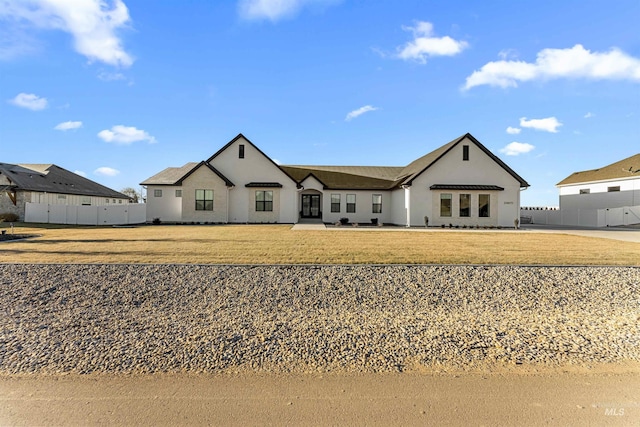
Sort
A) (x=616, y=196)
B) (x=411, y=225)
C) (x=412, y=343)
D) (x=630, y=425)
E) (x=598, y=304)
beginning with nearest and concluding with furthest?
(x=630, y=425)
(x=412, y=343)
(x=598, y=304)
(x=411, y=225)
(x=616, y=196)

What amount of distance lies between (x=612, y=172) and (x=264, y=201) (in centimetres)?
3408

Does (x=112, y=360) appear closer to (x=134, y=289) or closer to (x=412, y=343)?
(x=134, y=289)

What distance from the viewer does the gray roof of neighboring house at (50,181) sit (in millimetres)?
29281

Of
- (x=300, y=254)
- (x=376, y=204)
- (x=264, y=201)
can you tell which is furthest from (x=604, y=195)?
(x=300, y=254)

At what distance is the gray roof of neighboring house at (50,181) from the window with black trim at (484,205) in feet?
120

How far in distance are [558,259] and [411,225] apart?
1439cm

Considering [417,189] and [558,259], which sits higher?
[417,189]

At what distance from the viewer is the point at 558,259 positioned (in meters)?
10.0

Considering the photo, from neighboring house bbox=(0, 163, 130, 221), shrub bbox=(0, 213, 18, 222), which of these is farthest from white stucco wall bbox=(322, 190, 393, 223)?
shrub bbox=(0, 213, 18, 222)

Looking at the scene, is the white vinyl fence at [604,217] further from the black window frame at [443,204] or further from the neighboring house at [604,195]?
the black window frame at [443,204]

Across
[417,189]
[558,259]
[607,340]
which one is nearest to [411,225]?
[417,189]

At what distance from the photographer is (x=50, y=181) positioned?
33.3m

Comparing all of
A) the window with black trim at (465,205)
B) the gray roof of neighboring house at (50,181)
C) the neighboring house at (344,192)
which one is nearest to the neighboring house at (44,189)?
the gray roof of neighboring house at (50,181)

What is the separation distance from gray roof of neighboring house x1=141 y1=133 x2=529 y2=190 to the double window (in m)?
1.79
